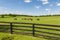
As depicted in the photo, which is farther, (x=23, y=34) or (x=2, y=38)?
(x=23, y=34)

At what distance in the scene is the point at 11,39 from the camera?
18.3m

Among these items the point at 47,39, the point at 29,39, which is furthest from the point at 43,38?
the point at 29,39

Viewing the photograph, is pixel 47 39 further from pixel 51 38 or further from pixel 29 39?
pixel 29 39

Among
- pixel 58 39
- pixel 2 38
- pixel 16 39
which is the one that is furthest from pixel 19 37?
pixel 58 39

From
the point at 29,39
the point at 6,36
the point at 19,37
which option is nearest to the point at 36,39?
the point at 29,39

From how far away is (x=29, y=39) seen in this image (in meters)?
17.8

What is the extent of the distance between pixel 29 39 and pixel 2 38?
2.99m

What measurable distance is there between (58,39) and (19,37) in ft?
13.8

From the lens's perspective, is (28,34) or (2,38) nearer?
(2,38)

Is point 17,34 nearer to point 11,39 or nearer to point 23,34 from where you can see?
point 23,34

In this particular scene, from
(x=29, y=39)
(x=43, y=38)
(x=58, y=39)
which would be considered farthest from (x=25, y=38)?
(x=58, y=39)

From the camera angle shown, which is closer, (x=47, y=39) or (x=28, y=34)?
(x=47, y=39)

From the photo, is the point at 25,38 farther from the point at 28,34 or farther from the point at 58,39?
the point at 58,39

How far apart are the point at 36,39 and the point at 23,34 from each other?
312 centimetres
